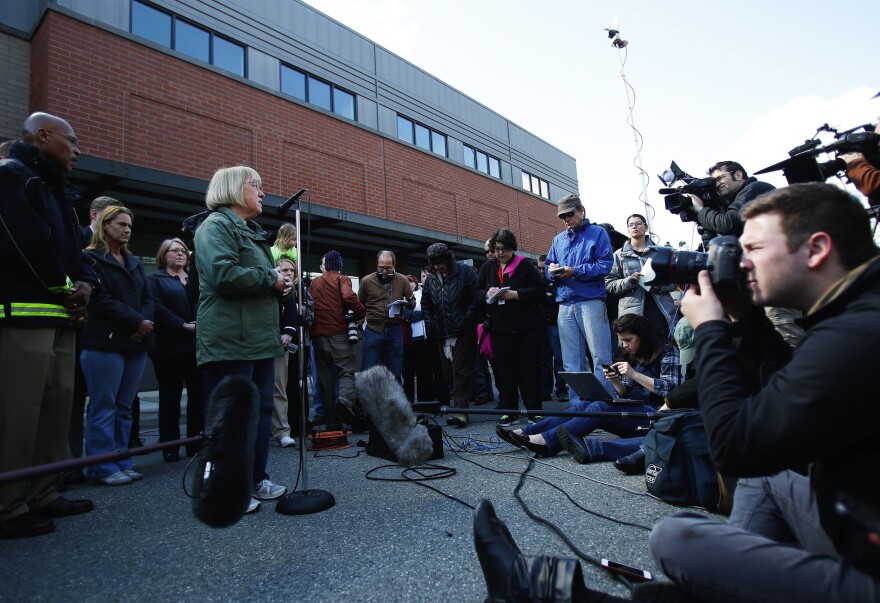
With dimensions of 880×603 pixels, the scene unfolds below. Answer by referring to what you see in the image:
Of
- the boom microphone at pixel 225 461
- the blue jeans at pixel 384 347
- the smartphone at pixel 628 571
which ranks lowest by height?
the smartphone at pixel 628 571

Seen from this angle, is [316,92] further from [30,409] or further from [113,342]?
[30,409]

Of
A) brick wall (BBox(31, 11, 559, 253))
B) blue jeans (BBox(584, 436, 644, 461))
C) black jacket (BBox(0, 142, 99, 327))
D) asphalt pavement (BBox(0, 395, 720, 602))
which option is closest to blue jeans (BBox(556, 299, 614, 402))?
blue jeans (BBox(584, 436, 644, 461))

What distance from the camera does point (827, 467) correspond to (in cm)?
98

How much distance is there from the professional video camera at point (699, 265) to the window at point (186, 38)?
11400 millimetres

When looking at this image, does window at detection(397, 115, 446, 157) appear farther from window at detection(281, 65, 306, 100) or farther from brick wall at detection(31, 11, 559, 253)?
window at detection(281, 65, 306, 100)

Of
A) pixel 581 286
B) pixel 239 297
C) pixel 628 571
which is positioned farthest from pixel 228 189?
pixel 581 286

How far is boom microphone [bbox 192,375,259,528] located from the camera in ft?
5.65

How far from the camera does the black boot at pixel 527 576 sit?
3.83 ft

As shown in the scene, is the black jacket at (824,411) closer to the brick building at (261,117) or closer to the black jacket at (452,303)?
the black jacket at (452,303)

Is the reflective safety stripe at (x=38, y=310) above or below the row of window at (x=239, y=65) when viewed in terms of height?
below

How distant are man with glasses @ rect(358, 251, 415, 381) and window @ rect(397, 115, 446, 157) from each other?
33.3 feet

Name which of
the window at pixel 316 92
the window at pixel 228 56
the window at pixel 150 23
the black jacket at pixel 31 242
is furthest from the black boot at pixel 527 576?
the window at pixel 316 92

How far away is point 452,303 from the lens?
539 centimetres

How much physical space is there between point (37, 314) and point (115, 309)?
3.26ft
